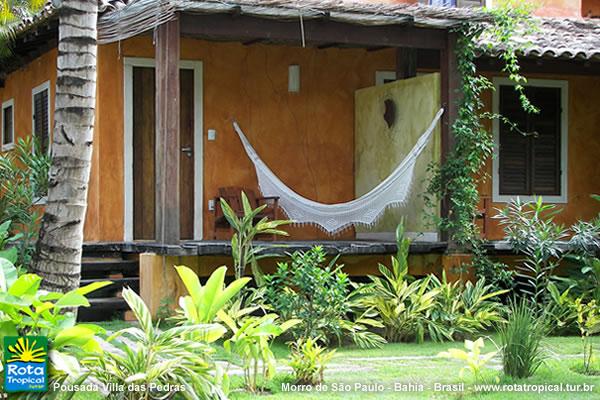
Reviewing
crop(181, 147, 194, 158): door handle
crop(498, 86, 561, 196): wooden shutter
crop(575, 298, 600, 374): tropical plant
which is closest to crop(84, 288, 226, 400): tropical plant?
crop(575, 298, 600, 374): tropical plant

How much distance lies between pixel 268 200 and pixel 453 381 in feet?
15.5

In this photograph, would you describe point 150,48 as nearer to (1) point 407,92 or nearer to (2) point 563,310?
(1) point 407,92

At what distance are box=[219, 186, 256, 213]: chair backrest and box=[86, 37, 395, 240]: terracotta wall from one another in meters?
0.10

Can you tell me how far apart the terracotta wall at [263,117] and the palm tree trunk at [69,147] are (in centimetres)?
460

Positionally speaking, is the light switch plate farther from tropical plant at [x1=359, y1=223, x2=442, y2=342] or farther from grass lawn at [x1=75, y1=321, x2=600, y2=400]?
grass lawn at [x1=75, y1=321, x2=600, y2=400]

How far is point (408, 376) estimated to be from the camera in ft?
23.5

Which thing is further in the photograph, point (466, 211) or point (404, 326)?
point (466, 211)

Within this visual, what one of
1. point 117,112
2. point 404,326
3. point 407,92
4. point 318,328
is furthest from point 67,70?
point 407,92

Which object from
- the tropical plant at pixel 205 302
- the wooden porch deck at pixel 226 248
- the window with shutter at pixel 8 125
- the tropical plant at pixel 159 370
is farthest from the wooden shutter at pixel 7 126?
the tropical plant at pixel 159 370

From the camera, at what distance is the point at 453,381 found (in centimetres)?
694

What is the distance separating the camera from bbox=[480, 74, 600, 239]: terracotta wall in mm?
13375

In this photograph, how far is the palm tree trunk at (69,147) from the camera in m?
6.48

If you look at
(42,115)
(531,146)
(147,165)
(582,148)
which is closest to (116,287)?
(147,165)

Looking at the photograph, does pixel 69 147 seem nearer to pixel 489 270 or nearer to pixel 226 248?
pixel 226 248
